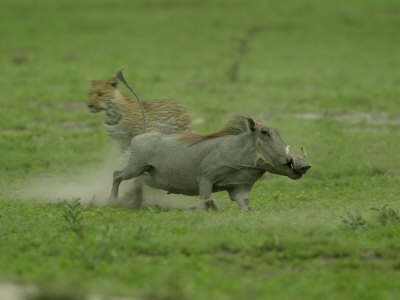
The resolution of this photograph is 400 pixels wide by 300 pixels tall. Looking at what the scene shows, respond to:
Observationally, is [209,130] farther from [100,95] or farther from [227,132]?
[227,132]

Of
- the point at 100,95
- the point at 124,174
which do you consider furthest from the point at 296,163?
the point at 100,95

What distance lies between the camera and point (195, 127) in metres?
14.2

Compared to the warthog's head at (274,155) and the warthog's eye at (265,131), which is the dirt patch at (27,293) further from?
the warthog's eye at (265,131)

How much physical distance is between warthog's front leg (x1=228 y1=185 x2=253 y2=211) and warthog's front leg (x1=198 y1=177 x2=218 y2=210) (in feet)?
0.95

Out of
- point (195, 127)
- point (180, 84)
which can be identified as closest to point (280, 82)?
point (180, 84)

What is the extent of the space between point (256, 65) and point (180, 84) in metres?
4.28

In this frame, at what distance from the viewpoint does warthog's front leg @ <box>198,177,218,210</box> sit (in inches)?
323

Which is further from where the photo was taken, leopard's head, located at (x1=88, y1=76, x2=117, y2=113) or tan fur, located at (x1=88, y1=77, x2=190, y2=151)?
leopard's head, located at (x1=88, y1=76, x2=117, y2=113)

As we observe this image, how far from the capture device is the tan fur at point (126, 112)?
10.2 meters

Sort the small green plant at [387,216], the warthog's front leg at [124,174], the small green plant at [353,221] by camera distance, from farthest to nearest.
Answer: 1. the warthog's front leg at [124,174]
2. the small green plant at [387,216]
3. the small green plant at [353,221]

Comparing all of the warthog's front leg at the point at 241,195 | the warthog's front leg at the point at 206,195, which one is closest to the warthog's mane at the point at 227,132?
the warthog's front leg at the point at 206,195

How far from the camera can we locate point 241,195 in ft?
27.5

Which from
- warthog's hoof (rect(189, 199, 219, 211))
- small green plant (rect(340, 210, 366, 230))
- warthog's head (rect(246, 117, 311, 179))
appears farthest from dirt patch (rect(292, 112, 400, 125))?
small green plant (rect(340, 210, 366, 230))

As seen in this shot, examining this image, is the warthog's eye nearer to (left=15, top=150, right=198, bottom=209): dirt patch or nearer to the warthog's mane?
the warthog's mane
